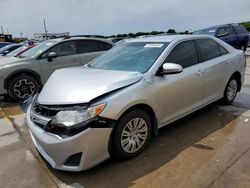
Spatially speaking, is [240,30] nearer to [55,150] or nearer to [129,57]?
[129,57]

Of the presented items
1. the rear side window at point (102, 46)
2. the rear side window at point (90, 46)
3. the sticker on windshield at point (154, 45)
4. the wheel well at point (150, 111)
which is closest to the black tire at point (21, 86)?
the rear side window at point (90, 46)

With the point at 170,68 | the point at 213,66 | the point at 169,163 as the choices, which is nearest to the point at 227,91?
the point at 213,66

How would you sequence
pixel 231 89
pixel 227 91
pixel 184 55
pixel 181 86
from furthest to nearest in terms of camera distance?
pixel 231 89 < pixel 227 91 < pixel 184 55 < pixel 181 86

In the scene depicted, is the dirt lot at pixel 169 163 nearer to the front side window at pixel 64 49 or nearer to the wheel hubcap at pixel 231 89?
the wheel hubcap at pixel 231 89

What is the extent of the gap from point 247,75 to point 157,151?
6.44 metres

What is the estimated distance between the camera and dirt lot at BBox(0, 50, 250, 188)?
9.90 feet

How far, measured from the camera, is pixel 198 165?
3.28 meters

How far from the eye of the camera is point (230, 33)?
568 inches

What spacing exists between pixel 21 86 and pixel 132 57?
3.98 meters

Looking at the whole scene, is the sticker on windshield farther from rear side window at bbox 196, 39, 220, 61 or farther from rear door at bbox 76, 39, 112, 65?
rear door at bbox 76, 39, 112, 65

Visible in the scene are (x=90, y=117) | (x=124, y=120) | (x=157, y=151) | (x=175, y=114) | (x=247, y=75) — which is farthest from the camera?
(x=247, y=75)

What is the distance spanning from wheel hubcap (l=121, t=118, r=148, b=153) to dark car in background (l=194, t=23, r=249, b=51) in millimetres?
11018

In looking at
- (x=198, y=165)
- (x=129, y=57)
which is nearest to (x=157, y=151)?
(x=198, y=165)

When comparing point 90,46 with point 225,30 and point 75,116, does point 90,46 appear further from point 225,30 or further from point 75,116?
point 225,30
